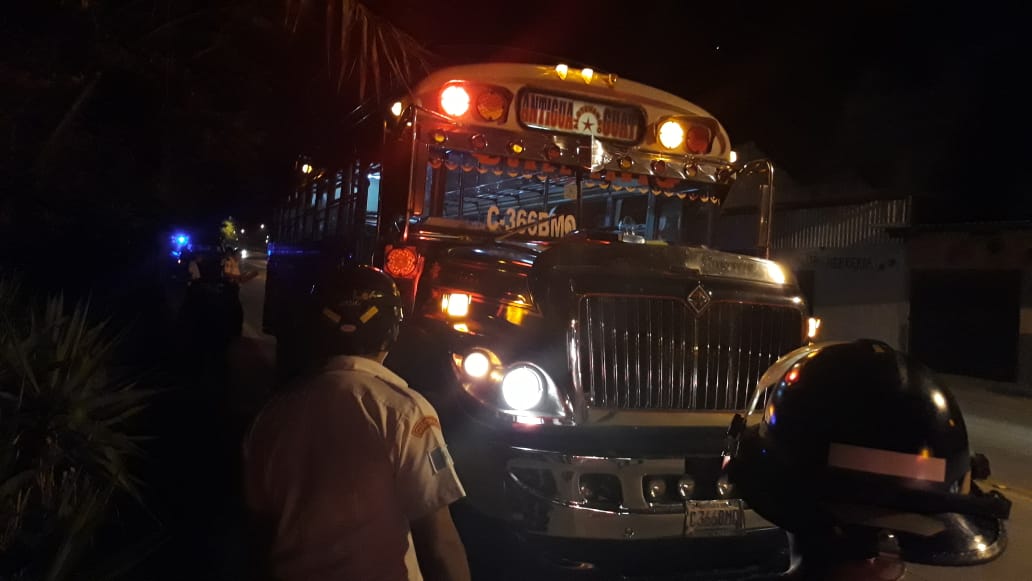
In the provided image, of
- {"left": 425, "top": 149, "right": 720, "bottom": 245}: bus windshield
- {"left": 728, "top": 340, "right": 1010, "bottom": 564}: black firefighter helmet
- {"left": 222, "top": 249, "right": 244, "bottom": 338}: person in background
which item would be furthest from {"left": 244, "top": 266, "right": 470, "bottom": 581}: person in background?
{"left": 222, "top": 249, "right": 244, "bottom": 338}: person in background

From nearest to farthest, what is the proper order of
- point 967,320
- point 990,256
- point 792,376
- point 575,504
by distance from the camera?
1. point 792,376
2. point 575,504
3. point 990,256
4. point 967,320

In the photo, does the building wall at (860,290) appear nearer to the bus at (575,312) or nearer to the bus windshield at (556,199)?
the bus windshield at (556,199)

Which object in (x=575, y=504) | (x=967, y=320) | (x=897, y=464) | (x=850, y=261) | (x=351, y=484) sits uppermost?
(x=850, y=261)

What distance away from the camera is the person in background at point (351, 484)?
214 cm

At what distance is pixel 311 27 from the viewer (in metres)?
7.07

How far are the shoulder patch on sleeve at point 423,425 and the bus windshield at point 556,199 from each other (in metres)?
3.39

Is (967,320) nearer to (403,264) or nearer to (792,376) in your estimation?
(403,264)

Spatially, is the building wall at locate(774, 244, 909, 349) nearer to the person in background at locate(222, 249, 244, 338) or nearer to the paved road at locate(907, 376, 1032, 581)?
the paved road at locate(907, 376, 1032, 581)

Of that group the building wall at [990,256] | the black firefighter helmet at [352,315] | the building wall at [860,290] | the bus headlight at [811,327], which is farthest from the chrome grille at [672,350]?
the building wall at [860,290]

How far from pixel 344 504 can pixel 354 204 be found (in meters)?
5.38

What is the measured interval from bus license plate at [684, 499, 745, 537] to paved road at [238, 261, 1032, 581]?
48.7 inches

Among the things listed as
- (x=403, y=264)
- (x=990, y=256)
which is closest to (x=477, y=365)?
(x=403, y=264)

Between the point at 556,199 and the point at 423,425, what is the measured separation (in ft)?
13.2

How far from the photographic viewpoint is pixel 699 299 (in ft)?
15.2
